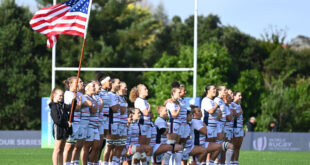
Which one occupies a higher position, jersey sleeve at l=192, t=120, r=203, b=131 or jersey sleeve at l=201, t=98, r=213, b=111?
jersey sleeve at l=201, t=98, r=213, b=111

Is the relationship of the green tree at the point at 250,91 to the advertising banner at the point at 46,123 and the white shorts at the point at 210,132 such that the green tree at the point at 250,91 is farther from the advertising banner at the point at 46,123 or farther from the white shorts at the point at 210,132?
the white shorts at the point at 210,132

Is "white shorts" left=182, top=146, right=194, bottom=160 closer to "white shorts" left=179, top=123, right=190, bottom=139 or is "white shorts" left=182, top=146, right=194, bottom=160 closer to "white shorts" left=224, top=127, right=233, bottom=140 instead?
"white shorts" left=179, top=123, right=190, bottom=139

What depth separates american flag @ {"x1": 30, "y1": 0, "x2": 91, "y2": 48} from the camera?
41.1 feet

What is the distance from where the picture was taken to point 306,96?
42844 millimetres

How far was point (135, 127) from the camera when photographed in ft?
42.6

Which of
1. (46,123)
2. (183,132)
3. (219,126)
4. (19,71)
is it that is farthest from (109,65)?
(183,132)

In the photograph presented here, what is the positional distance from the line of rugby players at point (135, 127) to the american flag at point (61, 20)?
1.02 meters

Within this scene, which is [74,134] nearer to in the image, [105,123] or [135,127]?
[105,123]

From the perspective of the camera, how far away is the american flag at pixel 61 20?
41.1 ft

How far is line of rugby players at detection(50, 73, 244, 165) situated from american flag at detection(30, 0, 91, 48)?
1.02 meters

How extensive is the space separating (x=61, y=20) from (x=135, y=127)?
254 centimetres

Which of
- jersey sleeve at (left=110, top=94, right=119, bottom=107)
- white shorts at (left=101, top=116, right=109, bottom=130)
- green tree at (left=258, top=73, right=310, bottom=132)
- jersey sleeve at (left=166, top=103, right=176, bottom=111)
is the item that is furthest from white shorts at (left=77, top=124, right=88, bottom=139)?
green tree at (left=258, top=73, right=310, bottom=132)

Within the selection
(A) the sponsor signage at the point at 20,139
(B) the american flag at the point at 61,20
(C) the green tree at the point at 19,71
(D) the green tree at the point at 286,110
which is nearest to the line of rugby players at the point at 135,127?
(B) the american flag at the point at 61,20

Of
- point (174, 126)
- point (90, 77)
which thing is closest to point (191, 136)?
point (174, 126)
